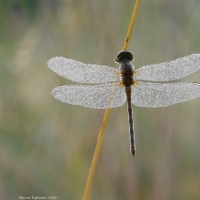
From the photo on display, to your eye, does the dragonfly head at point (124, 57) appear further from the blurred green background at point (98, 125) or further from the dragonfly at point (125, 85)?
the blurred green background at point (98, 125)

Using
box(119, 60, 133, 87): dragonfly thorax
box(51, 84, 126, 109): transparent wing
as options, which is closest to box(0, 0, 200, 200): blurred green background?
box(119, 60, 133, 87): dragonfly thorax

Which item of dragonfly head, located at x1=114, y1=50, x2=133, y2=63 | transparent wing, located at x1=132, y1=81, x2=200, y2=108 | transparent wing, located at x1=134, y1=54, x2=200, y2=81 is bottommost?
transparent wing, located at x1=132, y1=81, x2=200, y2=108

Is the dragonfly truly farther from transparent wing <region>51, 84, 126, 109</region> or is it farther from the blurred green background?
the blurred green background

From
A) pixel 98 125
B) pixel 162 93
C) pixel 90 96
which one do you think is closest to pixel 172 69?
pixel 162 93

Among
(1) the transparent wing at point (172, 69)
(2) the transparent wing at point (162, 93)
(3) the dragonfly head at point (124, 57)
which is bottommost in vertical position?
(2) the transparent wing at point (162, 93)

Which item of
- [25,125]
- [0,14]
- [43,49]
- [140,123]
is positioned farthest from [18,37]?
[140,123]

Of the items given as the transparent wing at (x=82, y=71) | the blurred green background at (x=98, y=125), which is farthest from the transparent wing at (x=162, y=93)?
the blurred green background at (x=98, y=125)

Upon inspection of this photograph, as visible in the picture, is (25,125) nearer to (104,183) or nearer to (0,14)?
(104,183)

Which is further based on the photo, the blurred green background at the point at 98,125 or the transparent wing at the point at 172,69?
the blurred green background at the point at 98,125
